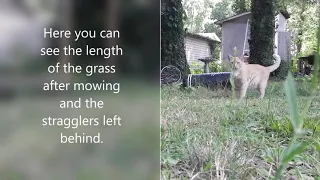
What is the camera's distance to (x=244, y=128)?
833 mm

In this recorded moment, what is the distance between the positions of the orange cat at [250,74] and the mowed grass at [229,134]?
2cm

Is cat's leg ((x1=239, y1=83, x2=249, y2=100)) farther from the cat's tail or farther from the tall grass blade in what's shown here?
the tall grass blade

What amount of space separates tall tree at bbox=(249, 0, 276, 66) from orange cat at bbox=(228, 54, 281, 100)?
2cm

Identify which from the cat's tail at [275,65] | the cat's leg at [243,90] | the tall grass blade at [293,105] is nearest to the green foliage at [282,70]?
the cat's tail at [275,65]

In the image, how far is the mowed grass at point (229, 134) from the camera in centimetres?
67

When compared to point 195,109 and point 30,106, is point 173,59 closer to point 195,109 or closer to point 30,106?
point 195,109

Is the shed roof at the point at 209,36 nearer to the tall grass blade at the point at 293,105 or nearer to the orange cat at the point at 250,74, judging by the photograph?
the orange cat at the point at 250,74

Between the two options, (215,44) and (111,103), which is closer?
(111,103)

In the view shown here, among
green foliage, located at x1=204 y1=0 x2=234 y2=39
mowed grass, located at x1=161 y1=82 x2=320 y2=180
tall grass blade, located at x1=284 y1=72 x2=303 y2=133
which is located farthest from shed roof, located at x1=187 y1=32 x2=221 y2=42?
tall grass blade, located at x1=284 y1=72 x2=303 y2=133

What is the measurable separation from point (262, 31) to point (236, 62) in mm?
126

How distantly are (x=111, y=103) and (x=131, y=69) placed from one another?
0.06m

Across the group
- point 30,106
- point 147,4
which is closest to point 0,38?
point 30,106

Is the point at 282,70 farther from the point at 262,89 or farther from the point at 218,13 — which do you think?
the point at 218,13

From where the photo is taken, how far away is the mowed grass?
0.67 metres
